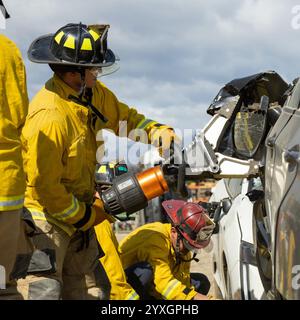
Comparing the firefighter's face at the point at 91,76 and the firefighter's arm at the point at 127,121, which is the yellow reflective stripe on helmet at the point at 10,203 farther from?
the firefighter's arm at the point at 127,121

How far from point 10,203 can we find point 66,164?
0.96 m

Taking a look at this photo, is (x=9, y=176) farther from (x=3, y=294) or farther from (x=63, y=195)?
(x=63, y=195)

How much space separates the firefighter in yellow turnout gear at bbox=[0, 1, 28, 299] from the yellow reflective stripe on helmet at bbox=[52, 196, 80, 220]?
2.74 feet

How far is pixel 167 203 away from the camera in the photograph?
15.5ft

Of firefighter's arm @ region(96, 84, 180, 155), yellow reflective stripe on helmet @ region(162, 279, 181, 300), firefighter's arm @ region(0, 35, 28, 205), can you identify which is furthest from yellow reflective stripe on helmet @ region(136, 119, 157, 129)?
firefighter's arm @ region(0, 35, 28, 205)

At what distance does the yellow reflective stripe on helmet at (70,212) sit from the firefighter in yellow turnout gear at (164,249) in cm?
107

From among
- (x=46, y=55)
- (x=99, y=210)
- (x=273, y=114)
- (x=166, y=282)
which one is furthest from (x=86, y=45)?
(x=166, y=282)

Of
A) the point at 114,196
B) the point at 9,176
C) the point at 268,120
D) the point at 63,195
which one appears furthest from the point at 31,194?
the point at 268,120

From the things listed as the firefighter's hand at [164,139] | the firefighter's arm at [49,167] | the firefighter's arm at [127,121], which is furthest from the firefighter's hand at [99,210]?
the firefighter's arm at [127,121]

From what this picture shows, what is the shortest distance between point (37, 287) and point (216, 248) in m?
1.81

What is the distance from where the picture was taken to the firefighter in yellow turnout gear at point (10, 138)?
7.88 feet

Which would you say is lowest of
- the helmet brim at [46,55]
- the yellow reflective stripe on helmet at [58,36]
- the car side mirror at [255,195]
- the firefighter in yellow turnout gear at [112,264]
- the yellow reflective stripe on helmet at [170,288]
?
the yellow reflective stripe on helmet at [170,288]

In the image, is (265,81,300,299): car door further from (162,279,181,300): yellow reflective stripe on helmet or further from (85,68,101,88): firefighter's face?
(162,279,181,300): yellow reflective stripe on helmet

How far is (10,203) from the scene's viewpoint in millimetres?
2428
